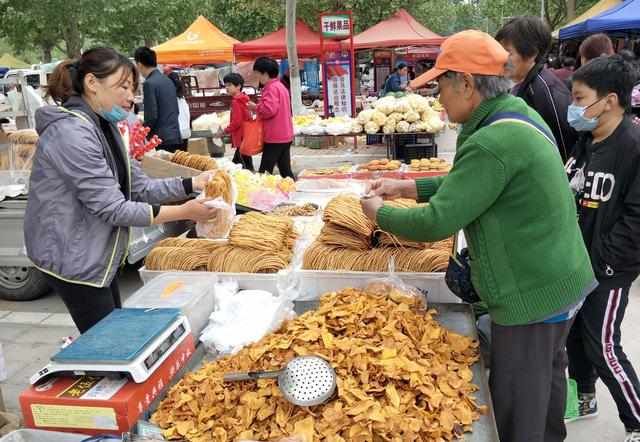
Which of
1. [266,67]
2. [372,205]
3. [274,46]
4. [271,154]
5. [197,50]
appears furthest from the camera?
[197,50]

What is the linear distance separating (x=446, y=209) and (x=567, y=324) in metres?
0.77

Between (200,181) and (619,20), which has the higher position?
(619,20)

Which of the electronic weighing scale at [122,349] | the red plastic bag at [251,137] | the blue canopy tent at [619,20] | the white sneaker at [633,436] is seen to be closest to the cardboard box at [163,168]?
the red plastic bag at [251,137]

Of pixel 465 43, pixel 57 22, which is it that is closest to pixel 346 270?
pixel 465 43

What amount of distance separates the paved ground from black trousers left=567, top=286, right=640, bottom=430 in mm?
282

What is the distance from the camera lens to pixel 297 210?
4477mm

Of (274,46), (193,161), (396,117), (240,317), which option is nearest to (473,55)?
(240,317)

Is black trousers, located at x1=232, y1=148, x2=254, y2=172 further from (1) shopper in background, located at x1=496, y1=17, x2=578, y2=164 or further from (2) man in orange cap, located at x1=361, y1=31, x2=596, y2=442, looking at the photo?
(2) man in orange cap, located at x1=361, y1=31, x2=596, y2=442

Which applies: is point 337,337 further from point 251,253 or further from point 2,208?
point 2,208

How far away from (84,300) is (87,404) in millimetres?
805

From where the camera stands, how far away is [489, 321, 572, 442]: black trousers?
192 cm

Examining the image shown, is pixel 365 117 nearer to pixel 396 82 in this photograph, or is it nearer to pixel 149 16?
pixel 396 82

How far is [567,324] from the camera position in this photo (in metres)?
2.10

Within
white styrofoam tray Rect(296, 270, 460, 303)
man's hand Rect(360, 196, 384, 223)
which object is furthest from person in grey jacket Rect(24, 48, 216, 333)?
man's hand Rect(360, 196, 384, 223)
